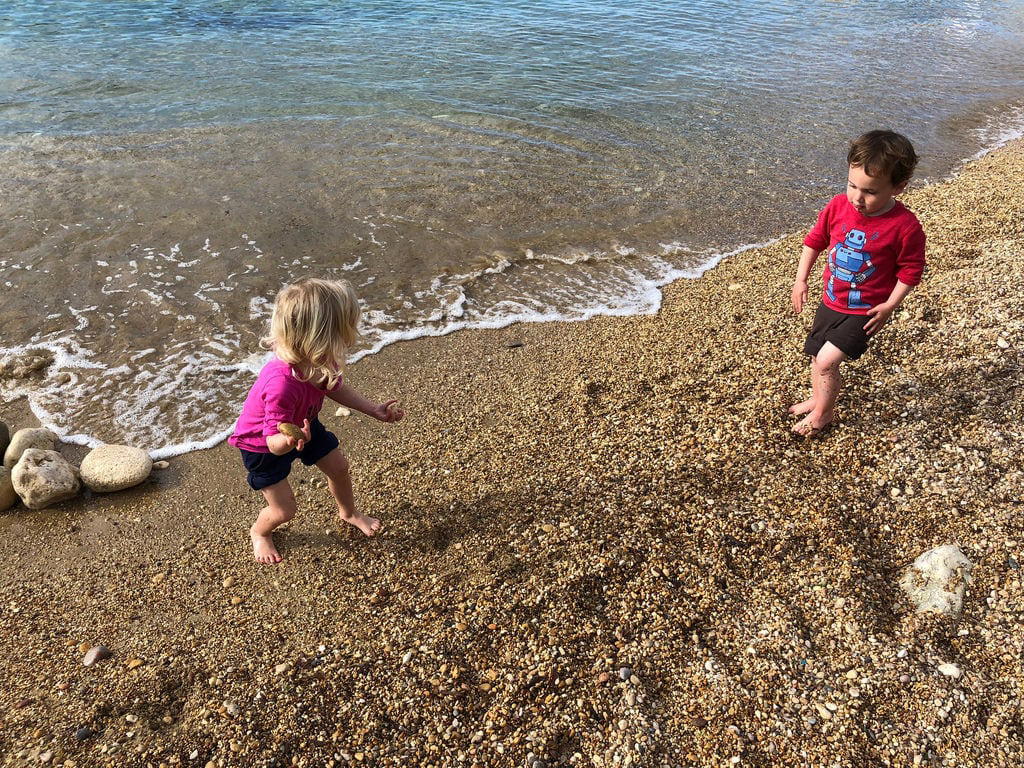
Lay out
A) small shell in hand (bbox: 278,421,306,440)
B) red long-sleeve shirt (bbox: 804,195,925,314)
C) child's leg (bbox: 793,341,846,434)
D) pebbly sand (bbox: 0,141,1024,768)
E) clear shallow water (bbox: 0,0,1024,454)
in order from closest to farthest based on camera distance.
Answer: pebbly sand (bbox: 0,141,1024,768), small shell in hand (bbox: 278,421,306,440), red long-sleeve shirt (bbox: 804,195,925,314), child's leg (bbox: 793,341,846,434), clear shallow water (bbox: 0,0,1024,454)

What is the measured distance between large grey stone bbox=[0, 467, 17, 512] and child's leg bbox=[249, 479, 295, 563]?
5.26 ft

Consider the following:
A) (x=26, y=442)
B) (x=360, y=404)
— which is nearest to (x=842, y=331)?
(x=360, y=404)

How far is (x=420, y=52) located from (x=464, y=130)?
4.88 metres

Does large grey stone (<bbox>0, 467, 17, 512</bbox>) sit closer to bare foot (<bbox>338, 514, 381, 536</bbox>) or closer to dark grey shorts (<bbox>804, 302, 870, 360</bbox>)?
bare foot (<bbox>338, 514, 381, 536</bbox>)

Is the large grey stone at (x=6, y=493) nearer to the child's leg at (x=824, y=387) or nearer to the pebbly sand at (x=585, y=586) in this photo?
the pebbly sand at (x=585, y=586)

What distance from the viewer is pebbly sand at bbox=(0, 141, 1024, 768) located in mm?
2545

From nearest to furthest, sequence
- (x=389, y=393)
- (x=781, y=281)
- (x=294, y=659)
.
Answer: (x=294, y=659)
(x=389, y=393)
(x=781, y=281)

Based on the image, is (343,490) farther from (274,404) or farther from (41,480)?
(41,480)

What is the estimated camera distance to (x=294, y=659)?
2.95 metres

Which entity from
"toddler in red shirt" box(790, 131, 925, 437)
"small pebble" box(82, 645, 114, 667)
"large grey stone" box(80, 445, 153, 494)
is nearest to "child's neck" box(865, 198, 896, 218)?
"toddler in red shirt" box(790, 131, 925, 437)

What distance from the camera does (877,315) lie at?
3443 mm

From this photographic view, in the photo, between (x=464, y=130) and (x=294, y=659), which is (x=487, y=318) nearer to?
(x=294, y=659)

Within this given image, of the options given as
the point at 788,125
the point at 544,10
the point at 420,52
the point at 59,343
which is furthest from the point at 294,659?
the point at 544,10

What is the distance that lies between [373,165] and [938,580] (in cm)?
819
